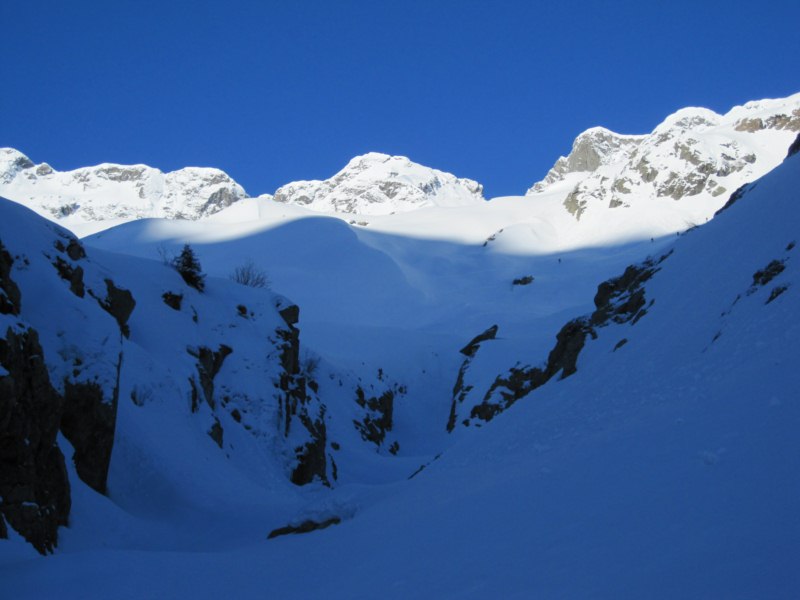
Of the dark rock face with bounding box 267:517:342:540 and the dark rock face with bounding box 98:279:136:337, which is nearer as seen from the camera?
the dark rock face with bounding box 267:517:342:540

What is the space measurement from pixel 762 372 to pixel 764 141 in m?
101

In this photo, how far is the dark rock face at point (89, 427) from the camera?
1387cm

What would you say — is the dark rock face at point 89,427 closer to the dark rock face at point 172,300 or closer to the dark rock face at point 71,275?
the dark rock face at point 71,275

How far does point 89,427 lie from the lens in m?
14.0

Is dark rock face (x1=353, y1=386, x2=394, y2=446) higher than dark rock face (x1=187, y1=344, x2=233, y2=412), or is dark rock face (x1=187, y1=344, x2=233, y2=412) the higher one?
dark rock face (x1=187, y1=344, x2=233, y2=412)

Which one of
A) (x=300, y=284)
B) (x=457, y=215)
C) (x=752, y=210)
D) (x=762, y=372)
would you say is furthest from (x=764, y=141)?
(x=762, y=372)

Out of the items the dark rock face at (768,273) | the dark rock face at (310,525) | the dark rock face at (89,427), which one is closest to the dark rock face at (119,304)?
the dark rock face at (89,427)

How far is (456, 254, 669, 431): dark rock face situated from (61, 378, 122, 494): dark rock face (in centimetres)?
1191

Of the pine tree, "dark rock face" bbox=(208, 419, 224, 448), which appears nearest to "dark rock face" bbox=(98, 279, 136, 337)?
"dark rock face" bbox=(208, 419, 224, 448)

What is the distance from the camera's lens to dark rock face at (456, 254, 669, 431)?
2069cm

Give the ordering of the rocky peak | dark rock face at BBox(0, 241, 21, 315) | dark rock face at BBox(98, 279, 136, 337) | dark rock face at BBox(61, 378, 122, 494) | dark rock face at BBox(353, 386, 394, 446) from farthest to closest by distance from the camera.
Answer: the rocky peak
dark rock face at BBox(353, 386, 394, 446)
dark rock face at BBox(98, 279, 136, 337)
dark rock face at BBox(61, 378, 122, 494)
dark rock face at BBox(0, 241, 21, 315)

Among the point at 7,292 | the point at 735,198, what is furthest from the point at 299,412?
the point at 735,198

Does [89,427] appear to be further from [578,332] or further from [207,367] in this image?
[578,332]

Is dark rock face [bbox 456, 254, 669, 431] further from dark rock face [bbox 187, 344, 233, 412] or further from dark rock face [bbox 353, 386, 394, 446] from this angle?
dark rock face [bbox 187, 344, 233, 412]
